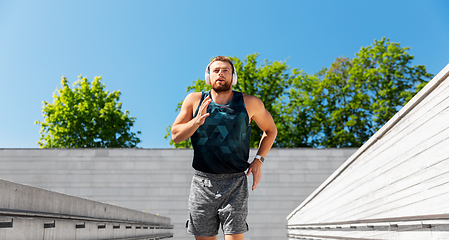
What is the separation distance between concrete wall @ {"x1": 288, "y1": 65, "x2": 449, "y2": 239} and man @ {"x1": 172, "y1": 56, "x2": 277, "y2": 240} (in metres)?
1.53

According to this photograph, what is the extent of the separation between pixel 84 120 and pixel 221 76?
28.6 metres

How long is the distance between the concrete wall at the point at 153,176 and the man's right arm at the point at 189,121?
34.8ft

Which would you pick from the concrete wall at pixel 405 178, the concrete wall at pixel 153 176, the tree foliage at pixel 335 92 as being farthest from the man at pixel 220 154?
the tree foliage at pixel 335 92

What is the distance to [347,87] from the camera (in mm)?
29484

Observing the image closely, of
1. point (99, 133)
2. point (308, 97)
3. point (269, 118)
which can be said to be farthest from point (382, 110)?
point (269, 118)

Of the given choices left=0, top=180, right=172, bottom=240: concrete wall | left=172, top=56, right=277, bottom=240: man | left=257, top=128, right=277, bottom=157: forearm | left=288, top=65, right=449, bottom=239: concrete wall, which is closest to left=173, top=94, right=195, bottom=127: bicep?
left=172, top=56, right=277, bottom=240: man

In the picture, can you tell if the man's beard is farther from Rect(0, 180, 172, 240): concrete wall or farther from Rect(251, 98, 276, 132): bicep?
Rect(0, 180, 172, 240): concrete wall

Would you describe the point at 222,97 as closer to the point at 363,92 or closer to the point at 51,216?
the point at 51,216

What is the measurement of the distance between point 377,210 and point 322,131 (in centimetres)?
2687

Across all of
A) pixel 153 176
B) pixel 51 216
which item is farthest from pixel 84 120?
pixel 51 216

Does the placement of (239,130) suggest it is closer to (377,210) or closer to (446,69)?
(446,69)

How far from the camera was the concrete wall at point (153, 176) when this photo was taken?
43.9ft

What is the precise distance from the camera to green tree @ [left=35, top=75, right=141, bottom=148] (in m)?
28.9

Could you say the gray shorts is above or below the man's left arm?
below
